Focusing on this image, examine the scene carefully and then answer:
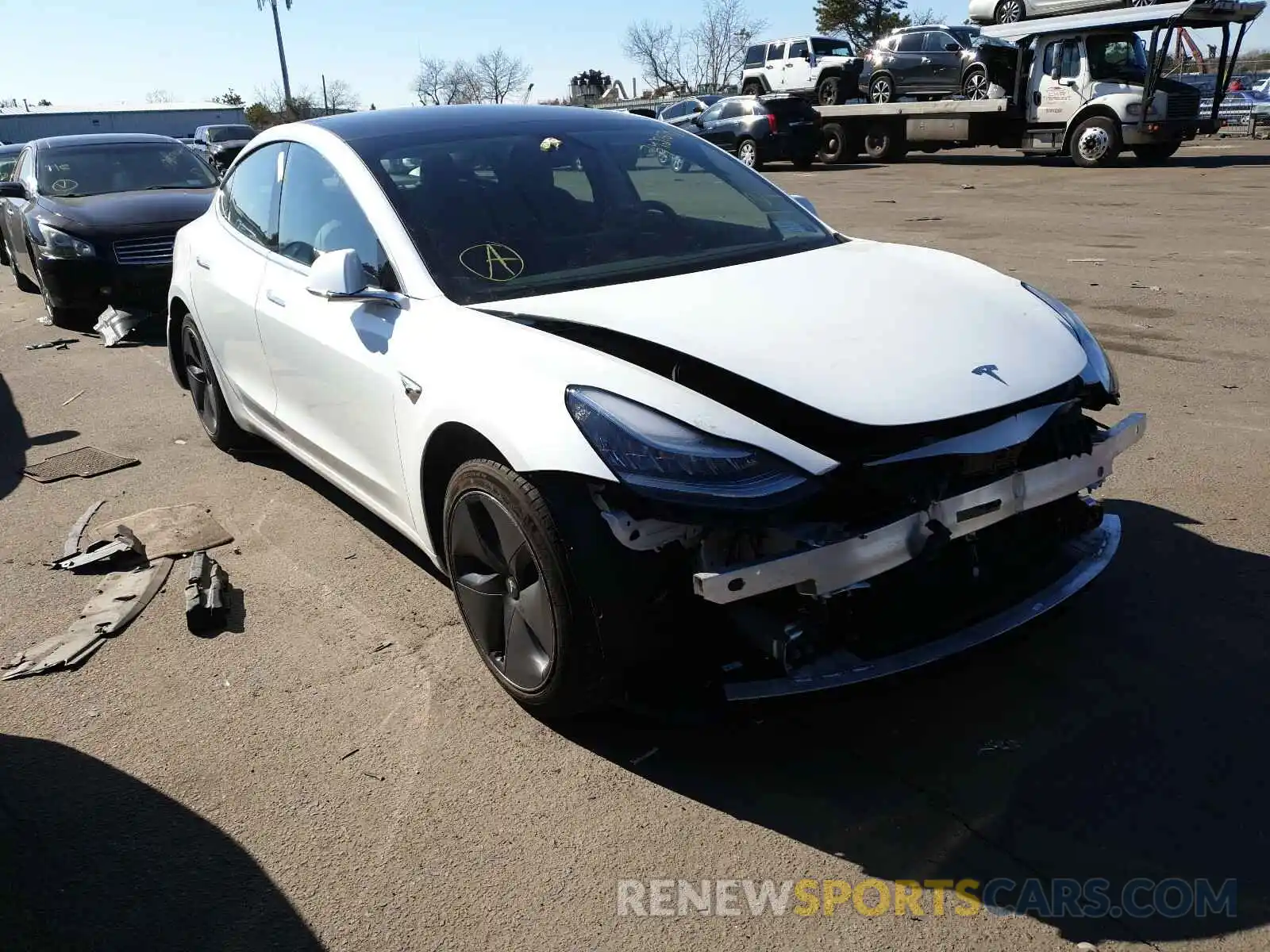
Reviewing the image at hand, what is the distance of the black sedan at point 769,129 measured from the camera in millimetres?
24500

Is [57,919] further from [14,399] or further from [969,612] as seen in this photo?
[14,399]

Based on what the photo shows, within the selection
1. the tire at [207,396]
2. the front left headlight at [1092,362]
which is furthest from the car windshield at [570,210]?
the tire at [207,396]

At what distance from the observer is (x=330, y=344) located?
12.3ft

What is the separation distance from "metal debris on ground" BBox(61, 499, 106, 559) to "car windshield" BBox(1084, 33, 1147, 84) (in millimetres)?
21070

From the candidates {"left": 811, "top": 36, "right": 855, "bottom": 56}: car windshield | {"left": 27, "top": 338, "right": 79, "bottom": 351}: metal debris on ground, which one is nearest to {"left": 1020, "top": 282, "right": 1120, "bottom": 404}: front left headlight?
{"left": 27, "top": 338, "right": 79, "bottom": 351}: metal debris on ground

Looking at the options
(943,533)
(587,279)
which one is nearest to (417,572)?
(587,279)

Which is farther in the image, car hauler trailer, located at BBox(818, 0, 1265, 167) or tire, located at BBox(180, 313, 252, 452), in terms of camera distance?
car hauler trailer, located at BBox(818, 0, 1265, 167)

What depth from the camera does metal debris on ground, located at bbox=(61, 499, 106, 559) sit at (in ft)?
14.9

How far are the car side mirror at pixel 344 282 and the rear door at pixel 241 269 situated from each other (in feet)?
3.64

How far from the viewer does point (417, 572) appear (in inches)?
163

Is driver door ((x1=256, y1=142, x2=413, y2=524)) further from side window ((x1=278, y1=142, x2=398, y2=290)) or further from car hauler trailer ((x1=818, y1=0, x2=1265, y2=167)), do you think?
car hauler trailer ((x1=818, y1=0, x2=1265, y2=167))

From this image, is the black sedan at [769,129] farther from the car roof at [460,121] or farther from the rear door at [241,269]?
the car roof at [460,121]

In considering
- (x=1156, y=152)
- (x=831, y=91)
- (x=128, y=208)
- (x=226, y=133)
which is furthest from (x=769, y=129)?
(x=226, y=133)

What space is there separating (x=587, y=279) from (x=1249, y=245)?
10033mm
